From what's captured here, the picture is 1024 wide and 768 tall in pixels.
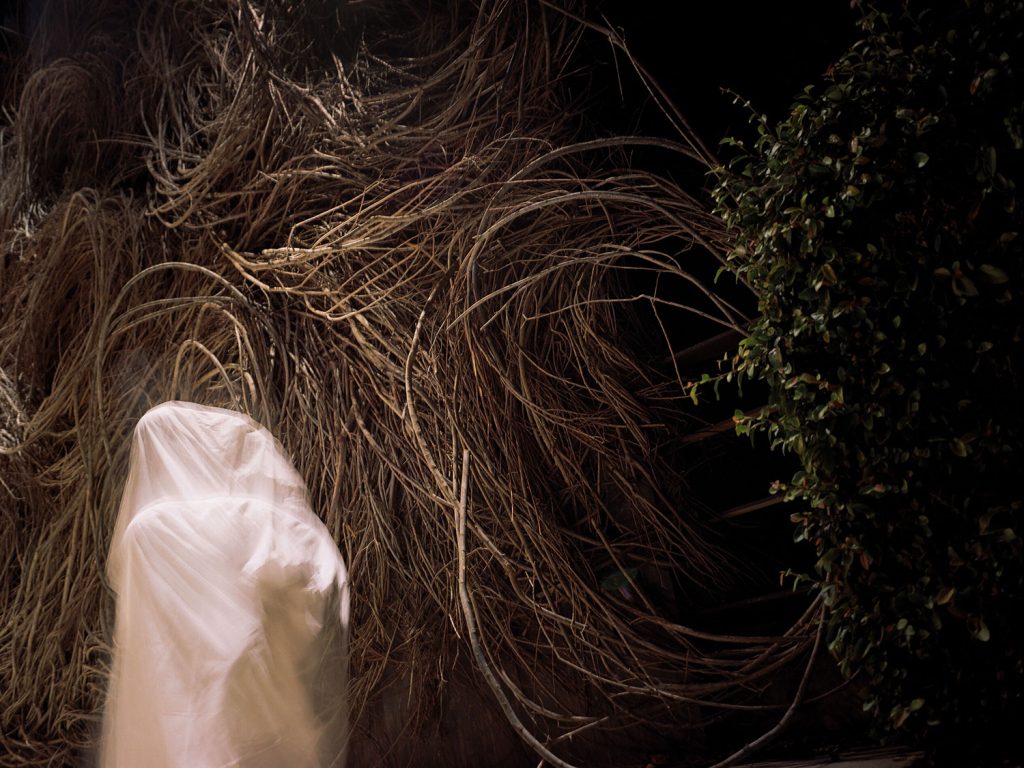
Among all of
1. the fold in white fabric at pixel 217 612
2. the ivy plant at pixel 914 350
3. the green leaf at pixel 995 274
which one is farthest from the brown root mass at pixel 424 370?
the green leaf at pixel 995 274

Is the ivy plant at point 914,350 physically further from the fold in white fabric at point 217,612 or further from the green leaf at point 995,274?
the fold in white fabric at point 217,612

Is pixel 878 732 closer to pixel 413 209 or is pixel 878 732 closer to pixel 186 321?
pixel 413 209

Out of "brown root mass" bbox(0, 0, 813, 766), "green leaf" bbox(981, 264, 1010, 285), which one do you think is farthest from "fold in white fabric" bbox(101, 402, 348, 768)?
"green leaf" bbox(981, 264, 1010, 285)

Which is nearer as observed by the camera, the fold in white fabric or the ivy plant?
the ivy plant

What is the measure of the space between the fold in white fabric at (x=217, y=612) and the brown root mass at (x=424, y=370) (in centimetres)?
42

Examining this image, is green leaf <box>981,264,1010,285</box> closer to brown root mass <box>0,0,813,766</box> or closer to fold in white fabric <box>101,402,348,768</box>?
brown root mass <box>0,0,813,766</box>

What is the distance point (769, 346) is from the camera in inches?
54.9

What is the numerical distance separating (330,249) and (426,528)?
3.18 ft

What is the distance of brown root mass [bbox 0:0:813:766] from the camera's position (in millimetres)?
2324

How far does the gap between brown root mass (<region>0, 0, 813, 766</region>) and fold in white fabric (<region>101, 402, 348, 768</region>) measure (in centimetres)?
42

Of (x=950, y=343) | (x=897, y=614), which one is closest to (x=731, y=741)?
(x=897, y=614)

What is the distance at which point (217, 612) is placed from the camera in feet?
5.82

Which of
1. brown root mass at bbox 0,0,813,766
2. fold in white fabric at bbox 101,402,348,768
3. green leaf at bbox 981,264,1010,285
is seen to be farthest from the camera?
brown root mass at bbox 0,0,813,766

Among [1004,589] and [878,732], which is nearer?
[1004,589]
